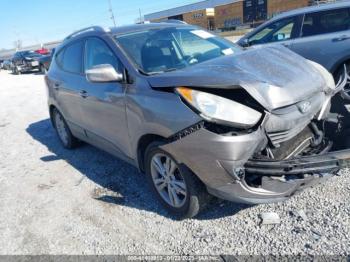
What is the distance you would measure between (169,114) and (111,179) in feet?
6.15

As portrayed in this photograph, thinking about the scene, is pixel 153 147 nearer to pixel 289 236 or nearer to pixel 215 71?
pixel 215 71

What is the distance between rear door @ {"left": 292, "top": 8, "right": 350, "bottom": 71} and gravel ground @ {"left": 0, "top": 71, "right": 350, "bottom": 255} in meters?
2.94

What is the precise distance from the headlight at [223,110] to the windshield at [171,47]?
0.86 metres

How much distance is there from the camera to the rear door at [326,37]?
5.60 metres

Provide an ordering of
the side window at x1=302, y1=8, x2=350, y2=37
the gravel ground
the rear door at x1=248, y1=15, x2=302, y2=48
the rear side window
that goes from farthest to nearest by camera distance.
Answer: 1. the rear door at x1=248, y1=15, x2=302, y2=48
2. the side window at x1=302, y1=8, x2=350, y2=37
3. the rear side window
4. the gravel ground

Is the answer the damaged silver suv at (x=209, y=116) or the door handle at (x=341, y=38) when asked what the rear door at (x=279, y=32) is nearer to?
the door handle at (x=341, y=38)

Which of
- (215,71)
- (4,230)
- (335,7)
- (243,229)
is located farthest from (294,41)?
(4,230)

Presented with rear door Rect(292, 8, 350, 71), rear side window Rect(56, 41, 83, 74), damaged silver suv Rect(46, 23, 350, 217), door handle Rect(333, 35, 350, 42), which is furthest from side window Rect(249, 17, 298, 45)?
rear side window Rect(56, 41, 83, 74)

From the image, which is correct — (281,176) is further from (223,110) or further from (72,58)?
(72,58)

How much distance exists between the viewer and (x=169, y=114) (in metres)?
2.76

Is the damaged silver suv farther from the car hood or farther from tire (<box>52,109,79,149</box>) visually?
tire (<box>52,109,79,149</box>)

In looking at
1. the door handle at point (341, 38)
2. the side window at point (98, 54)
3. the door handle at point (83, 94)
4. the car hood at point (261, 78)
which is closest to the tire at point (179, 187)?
the car hood at point (261, 78)

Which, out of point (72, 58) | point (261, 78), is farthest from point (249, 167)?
point (72, 58)

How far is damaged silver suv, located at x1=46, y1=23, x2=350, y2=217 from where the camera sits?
2.52 m
